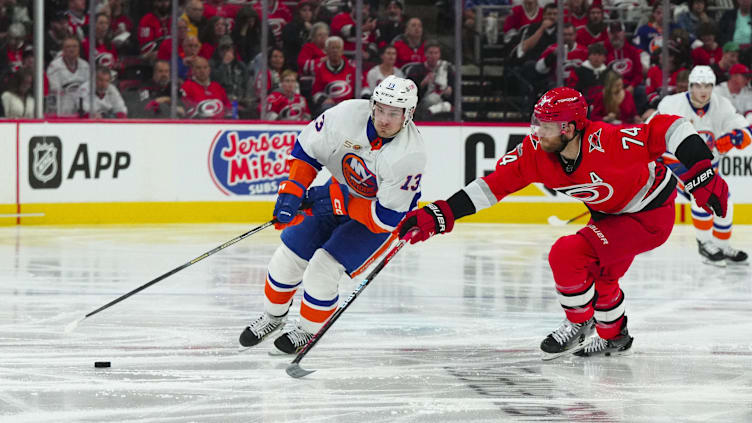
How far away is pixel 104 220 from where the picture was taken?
362 inches

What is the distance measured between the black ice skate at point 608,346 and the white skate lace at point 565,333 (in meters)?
0.08

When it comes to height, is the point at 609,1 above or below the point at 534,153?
above

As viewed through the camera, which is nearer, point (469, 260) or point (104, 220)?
point (469, 260)

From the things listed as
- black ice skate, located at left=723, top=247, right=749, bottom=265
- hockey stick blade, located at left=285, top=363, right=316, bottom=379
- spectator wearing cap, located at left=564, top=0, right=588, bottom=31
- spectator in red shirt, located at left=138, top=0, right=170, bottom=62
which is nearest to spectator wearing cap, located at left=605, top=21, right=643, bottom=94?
spectator wearing cap, located at left=564, top=0, right=588, bottom=31

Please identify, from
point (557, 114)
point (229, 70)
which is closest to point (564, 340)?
point (557, 114)

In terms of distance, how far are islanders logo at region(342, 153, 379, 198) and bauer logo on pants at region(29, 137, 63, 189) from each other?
17.2 ft

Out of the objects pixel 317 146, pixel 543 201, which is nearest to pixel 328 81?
pixel 543 201

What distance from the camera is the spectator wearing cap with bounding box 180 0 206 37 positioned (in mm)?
9719

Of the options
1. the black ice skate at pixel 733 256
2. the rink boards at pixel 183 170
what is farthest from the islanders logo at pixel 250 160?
the black ice skate at pixel 733 256

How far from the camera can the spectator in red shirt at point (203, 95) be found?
959 centimetres

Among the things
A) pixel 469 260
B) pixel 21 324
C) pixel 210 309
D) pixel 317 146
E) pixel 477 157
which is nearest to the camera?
pixel 317 146

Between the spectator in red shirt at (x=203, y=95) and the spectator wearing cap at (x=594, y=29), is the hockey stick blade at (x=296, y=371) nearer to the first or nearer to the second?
the spectator in red shirt at (x=203, y=95)

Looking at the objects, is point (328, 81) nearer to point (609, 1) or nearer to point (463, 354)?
point (609, 1)

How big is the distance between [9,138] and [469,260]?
3853mm
